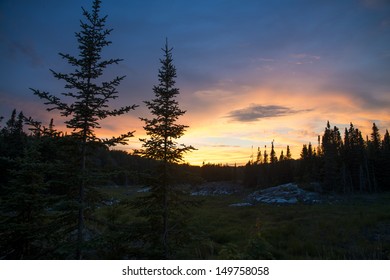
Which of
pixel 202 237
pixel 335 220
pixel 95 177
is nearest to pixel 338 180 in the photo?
pixel 335 220

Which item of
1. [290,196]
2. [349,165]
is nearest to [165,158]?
[290,196]

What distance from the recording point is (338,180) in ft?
225

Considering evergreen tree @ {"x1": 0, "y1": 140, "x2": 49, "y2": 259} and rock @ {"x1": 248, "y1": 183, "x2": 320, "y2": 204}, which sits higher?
evergreen tree @ {"x1": 0, "y1": 140, "x2": 49, "y2": 259}

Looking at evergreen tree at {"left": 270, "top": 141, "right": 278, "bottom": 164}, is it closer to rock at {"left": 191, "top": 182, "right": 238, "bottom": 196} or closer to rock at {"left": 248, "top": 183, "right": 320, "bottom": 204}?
rock at {"left": 191, "top": 182, "right": 238, "bottom": 196}

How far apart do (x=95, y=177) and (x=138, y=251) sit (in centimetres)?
403

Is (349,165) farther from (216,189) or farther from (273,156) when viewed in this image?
(216,189)

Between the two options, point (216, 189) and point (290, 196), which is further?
point (216, 189)

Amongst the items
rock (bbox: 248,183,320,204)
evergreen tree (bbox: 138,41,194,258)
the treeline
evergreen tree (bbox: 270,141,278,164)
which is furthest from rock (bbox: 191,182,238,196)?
evergreen tree (bbox: 138,41,194,258)

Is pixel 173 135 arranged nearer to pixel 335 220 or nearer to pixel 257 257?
pixel 257 257

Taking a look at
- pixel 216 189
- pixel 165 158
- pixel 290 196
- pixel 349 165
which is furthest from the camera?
pixel 216 189

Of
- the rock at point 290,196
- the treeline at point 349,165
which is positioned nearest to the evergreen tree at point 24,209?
the rock at point 290,196

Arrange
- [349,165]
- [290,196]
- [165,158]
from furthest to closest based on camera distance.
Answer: [349,165] → [290,196] → [165,158]

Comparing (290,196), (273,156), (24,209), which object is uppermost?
(273,156)

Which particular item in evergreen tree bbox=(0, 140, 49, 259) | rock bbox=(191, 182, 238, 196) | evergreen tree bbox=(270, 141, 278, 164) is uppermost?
evergreen tree bbox=(270, 141, 278, 164)
